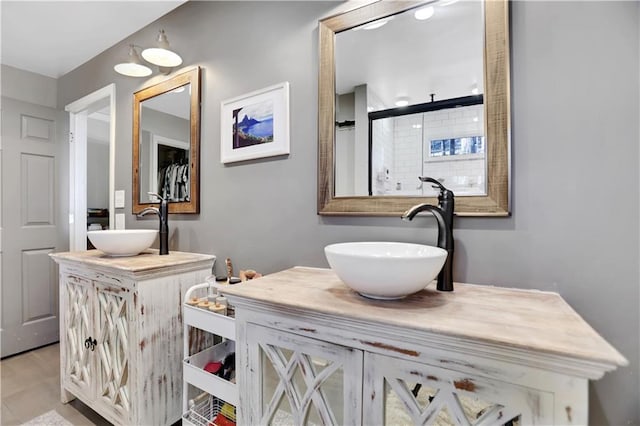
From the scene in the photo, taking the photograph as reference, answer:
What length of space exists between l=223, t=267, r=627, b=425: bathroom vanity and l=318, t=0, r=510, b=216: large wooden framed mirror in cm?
39

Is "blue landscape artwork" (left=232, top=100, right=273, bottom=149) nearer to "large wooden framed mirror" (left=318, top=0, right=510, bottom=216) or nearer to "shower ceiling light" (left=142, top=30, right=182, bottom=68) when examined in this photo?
"large wooden framed mirror" (left=318, top=0, right=510, bottom=216)

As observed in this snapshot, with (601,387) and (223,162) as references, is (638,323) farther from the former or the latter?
(223,162)

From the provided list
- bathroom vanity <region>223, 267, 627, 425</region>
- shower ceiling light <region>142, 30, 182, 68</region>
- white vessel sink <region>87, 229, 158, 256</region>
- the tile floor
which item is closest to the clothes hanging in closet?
white vessel sink <region>87, 229, 158, 256</region>

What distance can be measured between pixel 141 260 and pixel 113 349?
45cm

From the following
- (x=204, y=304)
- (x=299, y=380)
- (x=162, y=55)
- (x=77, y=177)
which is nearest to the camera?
(x=299, y=380)

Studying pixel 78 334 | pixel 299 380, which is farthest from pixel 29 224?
pixel 299 380

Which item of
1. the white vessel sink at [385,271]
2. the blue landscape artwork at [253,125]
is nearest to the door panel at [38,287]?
the blue landscape artwork at [253,125]

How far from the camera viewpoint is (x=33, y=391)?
1.92 metres

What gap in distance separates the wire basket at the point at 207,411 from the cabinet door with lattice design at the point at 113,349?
12.8 inches

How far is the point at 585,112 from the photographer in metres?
0.91

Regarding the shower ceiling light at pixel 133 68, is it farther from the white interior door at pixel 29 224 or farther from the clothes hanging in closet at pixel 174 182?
the white interior door at pixel 29 224

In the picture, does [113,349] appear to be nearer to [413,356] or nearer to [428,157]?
[413,356]

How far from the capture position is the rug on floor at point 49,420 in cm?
161

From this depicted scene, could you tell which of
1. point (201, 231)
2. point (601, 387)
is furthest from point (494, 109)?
point (201, 231)
